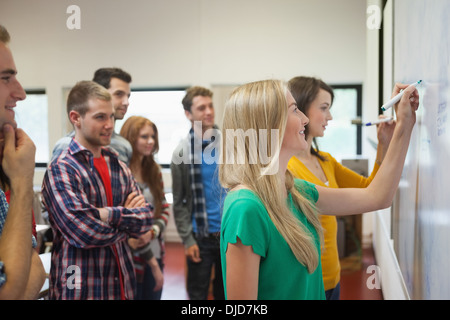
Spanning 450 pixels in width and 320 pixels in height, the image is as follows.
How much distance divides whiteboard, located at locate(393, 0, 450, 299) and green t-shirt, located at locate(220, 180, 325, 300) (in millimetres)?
276

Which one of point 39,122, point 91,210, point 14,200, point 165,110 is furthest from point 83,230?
point 39,122

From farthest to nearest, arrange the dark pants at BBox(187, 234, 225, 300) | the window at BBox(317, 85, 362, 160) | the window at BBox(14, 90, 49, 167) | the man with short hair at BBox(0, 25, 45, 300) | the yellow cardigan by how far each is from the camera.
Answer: the window at BBox(14, 90, 49, 167)
the window at BBox(317, 85, 362, 160)
the dark pants at BBox(187, 234, 225, 300)
the yellow cardigan
the man with short hair at BBox(0, 25, 45, 300)

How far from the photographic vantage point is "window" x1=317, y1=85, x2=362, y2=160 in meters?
4.54

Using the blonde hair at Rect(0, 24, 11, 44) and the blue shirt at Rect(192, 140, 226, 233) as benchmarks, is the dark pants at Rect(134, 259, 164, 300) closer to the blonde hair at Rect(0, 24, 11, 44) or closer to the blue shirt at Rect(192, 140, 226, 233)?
the blue shirt at Rect(192, 140, 226, 233)

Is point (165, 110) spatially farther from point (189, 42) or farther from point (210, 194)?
point (210, 194)

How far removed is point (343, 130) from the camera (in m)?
4.59

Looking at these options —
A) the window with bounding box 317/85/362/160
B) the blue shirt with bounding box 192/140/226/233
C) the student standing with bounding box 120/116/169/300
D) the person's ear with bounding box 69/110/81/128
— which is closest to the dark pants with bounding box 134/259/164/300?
the student standing with bounding box 120/116/169/300

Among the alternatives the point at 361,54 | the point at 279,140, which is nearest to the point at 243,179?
the point at 279,140

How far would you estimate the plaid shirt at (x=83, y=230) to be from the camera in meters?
1.55

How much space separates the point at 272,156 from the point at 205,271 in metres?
1.55

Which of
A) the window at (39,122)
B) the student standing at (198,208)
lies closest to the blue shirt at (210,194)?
the student standing at (198,208)

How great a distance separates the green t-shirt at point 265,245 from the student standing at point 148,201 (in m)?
1.29

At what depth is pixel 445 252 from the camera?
81 centimetres

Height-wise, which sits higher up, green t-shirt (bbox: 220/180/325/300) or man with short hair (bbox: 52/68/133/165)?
man with short hair (bbox: 52/68/133/165)
